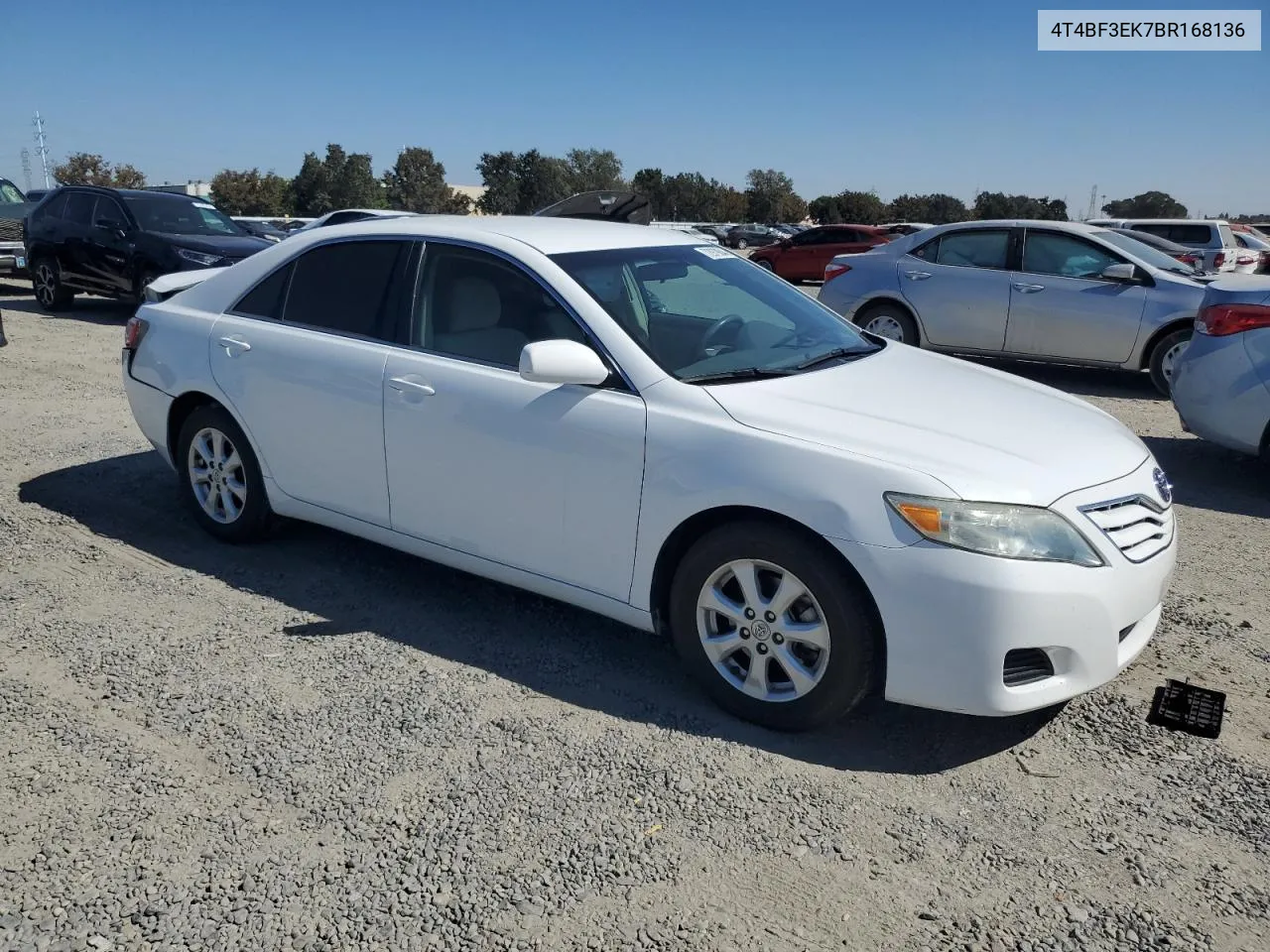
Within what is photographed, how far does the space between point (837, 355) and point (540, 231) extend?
1347 millimetres

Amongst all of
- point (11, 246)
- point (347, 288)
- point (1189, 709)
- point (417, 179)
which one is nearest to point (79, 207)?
point (11, 246)

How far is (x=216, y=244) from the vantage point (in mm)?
13508

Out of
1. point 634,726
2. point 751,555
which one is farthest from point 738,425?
point 634,726

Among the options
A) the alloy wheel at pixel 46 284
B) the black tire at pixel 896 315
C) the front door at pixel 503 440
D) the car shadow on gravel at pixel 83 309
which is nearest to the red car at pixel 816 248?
the black tire at pixel 896 315

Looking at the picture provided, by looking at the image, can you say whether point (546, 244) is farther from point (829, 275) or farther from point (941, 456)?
point (829, 275)

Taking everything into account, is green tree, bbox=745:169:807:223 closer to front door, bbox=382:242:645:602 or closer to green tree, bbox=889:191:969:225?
green tree, bbox=889:191:969:225

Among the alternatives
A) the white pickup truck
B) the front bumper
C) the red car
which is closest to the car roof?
the front bumper

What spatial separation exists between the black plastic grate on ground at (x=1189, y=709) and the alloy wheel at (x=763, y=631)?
129cm

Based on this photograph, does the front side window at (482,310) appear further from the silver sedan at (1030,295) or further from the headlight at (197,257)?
the headlight at (197,257)

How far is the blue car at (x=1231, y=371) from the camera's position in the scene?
250 inches

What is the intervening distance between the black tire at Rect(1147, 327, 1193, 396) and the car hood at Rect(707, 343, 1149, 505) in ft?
20.4

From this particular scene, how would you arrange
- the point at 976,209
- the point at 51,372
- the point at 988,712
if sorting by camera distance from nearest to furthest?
the point at 988,712 < the point at 51,372 < the point at 976,209

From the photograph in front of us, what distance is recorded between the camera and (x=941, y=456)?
3322mm

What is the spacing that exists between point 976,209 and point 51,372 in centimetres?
7669
